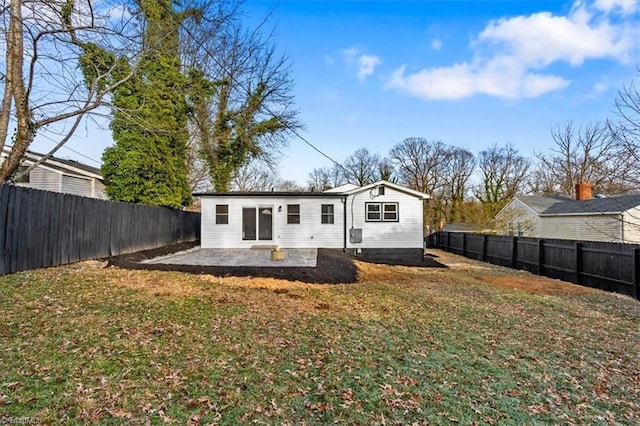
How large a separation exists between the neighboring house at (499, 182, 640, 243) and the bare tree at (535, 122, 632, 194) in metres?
1.05

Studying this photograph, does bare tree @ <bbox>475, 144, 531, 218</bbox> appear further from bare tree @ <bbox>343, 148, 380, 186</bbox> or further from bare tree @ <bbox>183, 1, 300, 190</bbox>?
bare tree @ <bbox>183, 1, 300, 190</bbox>

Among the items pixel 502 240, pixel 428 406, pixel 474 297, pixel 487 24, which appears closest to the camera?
pixel 428 406

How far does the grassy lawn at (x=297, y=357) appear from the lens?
8.82ft

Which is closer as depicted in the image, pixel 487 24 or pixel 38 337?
pixel 38 337

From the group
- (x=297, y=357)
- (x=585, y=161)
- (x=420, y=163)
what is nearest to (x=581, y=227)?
(x=585, y=161)

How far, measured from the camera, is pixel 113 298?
551 cm

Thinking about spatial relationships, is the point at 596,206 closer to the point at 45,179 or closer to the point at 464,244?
the point at 464,244

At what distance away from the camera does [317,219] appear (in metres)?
15.5

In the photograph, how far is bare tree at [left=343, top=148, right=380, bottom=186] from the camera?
133ft

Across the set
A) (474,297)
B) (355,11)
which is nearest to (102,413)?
(474,297)

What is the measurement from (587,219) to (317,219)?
618 inches

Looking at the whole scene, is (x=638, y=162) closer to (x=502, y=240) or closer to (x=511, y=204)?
(x=502, y=240)

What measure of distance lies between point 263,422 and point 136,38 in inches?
347

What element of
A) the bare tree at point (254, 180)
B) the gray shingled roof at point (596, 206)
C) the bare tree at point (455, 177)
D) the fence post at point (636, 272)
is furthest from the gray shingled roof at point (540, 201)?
the bare tree at point (254, 180)
